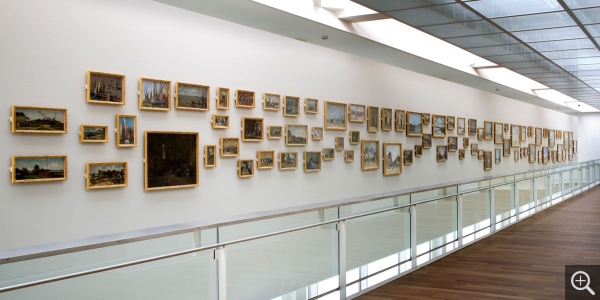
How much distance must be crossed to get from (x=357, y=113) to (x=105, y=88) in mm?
8831

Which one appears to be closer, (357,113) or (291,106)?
(291,106)

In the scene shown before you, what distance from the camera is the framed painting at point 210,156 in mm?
12656

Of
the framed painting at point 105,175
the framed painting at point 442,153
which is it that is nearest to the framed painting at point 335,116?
the framed painting at point 105,175

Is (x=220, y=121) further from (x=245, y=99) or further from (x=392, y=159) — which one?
(x=392, y=159)

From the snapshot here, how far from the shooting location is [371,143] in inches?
726

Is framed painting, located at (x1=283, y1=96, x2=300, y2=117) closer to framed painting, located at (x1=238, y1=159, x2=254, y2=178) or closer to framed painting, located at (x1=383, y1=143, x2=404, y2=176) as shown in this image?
framed painting, located at (x1=238, y1=159, x2=254, y2=178)

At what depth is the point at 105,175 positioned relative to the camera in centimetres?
1072

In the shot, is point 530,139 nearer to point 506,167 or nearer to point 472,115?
point 506,167

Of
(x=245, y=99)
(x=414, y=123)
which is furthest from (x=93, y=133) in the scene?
(x=414, y=123)

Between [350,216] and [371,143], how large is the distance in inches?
388

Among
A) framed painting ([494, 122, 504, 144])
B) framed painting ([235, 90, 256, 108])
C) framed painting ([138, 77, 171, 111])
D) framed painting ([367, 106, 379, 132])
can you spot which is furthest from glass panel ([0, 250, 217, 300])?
framed painting ([494, 122, 504, 144])

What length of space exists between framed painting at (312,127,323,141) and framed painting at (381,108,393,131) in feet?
12.0

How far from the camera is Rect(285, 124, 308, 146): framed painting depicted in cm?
1487

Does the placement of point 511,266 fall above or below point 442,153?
below
